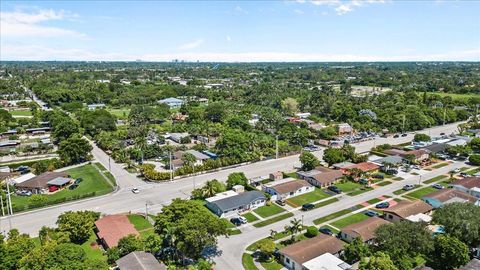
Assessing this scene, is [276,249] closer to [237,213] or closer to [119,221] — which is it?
[237,213]

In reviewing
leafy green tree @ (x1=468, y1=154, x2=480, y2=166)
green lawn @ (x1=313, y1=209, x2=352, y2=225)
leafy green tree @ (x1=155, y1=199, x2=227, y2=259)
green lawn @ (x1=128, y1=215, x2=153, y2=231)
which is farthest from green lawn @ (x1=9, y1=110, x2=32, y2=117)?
leafy green tree @ (x1=468, y1=154, x2=480, y2=166)

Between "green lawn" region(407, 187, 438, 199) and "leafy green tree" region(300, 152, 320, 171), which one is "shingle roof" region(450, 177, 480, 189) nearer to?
"green lawn" region(407, 187, 438, 199)

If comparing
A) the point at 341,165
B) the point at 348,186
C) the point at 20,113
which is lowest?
the point at 348,186

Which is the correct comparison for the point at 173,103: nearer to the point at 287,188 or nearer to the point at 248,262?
the point at 287,188

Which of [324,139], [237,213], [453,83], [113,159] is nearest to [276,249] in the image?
[237,213]

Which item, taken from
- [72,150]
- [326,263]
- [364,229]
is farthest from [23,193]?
[364,229]
